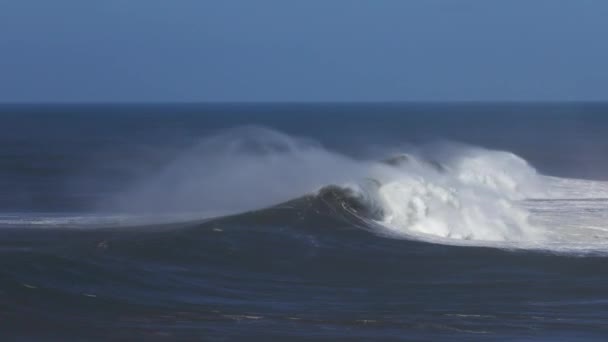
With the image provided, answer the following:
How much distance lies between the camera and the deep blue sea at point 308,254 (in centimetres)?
1952

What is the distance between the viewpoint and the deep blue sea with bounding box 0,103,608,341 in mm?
19516

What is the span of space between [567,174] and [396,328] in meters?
43.4

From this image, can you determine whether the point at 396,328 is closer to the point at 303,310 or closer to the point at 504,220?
the point at 303,310

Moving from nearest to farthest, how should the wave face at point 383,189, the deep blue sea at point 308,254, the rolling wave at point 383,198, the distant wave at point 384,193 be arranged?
the deep blue sea at point 308,254
the rolling wave at point 383,198
the distant wave at point 384,193
the wave face at point 383,189

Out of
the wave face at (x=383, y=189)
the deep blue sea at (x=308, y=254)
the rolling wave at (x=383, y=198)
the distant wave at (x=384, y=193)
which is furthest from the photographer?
the wave face at (x=383, y=189)

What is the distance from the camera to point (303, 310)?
20.8 m

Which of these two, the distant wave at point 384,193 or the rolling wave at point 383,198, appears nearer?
the rolling wave at point 383,198

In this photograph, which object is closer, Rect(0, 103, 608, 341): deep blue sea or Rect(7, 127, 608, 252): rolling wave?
Rect(0, 103, 608, 341): deep blue sea

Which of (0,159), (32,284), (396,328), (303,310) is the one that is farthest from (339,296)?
→ (0,159)

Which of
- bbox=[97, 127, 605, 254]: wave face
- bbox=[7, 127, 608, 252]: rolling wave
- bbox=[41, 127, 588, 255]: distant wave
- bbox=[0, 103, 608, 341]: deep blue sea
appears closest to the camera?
bbox=[0, 103, 608, 341]: deep blue sea

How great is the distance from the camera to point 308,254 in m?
27.4

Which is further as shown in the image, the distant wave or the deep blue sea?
the distant wave

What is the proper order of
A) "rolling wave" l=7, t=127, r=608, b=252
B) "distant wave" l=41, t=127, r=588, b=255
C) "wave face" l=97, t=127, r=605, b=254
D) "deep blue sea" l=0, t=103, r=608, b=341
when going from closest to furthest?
"deep blue sea" l=0, t=103, r=608, b=341
"rolling wave" l=7, t=127, r=608, b=252
"distant wave" l=41, t=127, r=588, b=255
"wave face" l=97, t=127, r=605, b=254

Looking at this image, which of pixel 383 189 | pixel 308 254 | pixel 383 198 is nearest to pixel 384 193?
pixel 383 189
